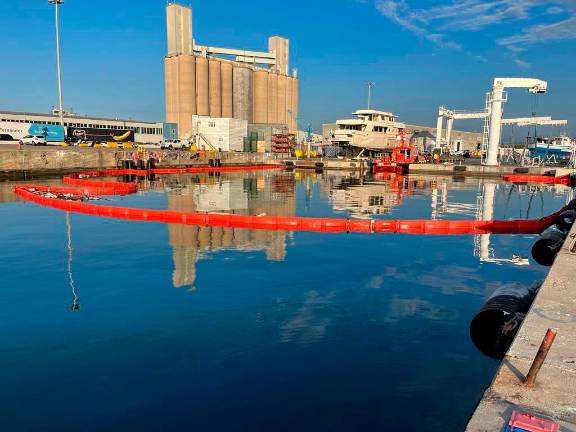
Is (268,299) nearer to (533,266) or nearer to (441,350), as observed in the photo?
(441,350)

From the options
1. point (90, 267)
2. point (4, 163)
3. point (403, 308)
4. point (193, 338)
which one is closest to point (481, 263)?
point (403, 308)

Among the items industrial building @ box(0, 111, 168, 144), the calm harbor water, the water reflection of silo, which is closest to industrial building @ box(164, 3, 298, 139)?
industrial building @ box(0, 111, 168, 144)

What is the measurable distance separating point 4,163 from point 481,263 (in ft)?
Answer: 133

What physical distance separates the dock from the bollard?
68 mm

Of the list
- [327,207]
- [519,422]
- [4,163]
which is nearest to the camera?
[519,422]

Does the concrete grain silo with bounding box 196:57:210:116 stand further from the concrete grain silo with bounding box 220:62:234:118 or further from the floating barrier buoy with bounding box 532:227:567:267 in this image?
the floating barrier buoy with bounding box 532:227:567:267

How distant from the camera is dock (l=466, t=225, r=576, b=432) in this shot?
3.62 m

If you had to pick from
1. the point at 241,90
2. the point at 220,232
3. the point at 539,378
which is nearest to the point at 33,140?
the point at 220,232

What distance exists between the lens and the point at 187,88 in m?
107

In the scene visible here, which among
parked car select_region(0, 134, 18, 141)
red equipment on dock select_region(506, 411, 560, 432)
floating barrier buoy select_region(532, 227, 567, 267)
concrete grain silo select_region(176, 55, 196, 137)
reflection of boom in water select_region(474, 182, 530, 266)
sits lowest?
reflection of boom in water select_region(474, 182, 530, 266)

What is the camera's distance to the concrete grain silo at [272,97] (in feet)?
432

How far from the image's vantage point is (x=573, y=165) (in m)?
50.7

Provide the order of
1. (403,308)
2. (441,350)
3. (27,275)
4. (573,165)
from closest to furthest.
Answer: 1. (441,350)
2. (403,308)
3. (27,275)
4. (573,165)

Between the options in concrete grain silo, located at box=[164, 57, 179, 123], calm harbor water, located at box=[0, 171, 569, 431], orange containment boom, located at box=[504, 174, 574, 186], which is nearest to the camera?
calm harbor water, located at box=[0, 171, 569, 431]
